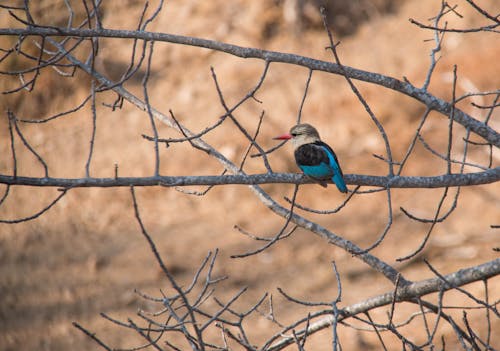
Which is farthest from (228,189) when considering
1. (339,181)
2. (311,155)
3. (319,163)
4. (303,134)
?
(339,181)

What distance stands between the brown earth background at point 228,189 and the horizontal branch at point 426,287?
402 centimetres

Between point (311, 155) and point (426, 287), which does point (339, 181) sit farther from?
point (426, 287)

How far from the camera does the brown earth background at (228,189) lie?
28.3ft

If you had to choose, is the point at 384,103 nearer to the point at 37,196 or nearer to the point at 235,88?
the point at 235,88

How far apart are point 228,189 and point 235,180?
7.05 meters

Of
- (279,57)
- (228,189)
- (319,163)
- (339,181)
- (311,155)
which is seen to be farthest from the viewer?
(228,189)

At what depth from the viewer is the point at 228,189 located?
398 inches

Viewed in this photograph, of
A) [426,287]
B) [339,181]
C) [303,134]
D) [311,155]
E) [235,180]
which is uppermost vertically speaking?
[303,134]

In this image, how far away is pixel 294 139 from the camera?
5.19 meters

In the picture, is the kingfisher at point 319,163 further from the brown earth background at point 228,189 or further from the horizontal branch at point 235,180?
the brown earth background at point 228,189

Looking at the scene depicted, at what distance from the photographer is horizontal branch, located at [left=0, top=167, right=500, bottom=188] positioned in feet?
9.37

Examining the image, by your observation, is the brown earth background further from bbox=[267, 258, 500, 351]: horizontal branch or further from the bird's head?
bbox=[267, 258, 500, 351]: horizontal branch

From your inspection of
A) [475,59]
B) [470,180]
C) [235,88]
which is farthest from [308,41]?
[470,180]

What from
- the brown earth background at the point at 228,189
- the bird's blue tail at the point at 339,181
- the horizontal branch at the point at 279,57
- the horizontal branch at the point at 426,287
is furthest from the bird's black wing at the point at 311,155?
the brown earth background at the point at 228,189
